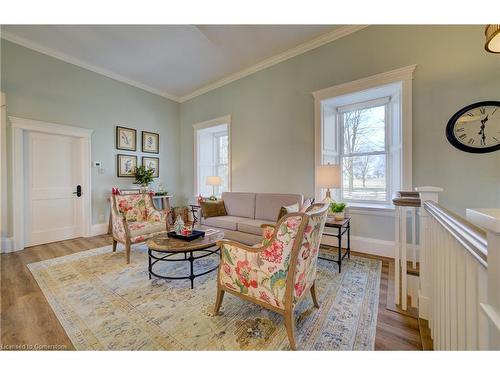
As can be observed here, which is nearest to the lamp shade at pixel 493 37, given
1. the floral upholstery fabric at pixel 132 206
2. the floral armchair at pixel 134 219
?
the floral armchair at pixel 134 219

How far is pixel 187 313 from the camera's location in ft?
5.78

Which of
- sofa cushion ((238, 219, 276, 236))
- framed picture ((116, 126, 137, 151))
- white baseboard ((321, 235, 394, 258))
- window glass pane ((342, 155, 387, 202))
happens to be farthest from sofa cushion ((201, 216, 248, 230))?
framed picture ((116, 126, 137, 151))

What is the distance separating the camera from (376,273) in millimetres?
2467

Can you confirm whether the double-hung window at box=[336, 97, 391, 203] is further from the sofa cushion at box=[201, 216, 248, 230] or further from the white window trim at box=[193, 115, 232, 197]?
the white window trim at box=[193, 115, 232, 197]

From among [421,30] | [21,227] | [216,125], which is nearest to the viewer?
[421,30]

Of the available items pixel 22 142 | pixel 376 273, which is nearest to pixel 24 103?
pixel 22 142

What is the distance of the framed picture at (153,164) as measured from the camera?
5.03m

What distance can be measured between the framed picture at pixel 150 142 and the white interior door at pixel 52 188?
1.26 meters

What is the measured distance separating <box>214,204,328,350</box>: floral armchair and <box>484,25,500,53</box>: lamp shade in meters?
Answer: 1.58

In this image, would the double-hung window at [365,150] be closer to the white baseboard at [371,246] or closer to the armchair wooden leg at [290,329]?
the white baseboard at [371,246]

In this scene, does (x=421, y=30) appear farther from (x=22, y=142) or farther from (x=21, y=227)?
(x=21, y=227)

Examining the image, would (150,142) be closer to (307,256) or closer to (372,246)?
(307,256)

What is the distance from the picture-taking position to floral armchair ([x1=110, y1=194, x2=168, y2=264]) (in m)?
2.91

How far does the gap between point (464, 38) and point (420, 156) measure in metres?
1.40
